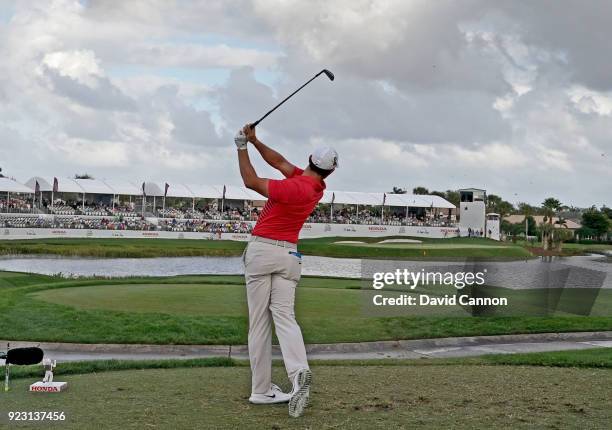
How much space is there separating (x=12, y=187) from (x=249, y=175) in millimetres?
81630

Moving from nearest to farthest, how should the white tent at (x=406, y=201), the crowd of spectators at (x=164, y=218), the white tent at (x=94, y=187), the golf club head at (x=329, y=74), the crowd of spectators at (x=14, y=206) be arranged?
the golf club head at (x=329, y=74)
the crowd of spectators at (x=164, y=218)
the crowd of spectators at (x=14, y=206)
the white tent at (x=94, y=187)
the white tent at (x=406, y=201)

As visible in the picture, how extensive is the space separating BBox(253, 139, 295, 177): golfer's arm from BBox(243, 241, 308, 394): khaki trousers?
0.87 metres

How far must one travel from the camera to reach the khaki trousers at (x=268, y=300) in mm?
8250

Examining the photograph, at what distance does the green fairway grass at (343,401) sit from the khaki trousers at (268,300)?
41 cm

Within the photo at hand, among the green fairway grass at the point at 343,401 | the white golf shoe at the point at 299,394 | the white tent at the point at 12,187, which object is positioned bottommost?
the green fairway grass at the point at 343,401

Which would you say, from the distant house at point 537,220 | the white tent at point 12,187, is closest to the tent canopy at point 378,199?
the white tent at point 12,187

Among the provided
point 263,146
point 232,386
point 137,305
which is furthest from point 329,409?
point 137,305

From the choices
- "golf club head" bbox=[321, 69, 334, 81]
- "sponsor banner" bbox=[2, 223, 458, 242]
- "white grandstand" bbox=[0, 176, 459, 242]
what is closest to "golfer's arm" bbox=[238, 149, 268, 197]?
"golf club head" bbox=[321, 69, 334, 81]

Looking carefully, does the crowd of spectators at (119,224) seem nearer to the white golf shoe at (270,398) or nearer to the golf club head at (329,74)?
the golf club head at (329,74)

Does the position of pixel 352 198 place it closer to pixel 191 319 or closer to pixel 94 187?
pixel 94 187

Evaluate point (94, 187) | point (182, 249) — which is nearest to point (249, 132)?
point (182, 249)

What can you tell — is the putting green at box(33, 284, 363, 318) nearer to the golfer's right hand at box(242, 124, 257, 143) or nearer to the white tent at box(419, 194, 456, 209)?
the golfer's right hand at box(242, 124, 257, 143)

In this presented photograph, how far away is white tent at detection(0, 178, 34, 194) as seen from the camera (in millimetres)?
83875

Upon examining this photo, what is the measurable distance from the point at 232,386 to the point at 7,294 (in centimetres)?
1432
